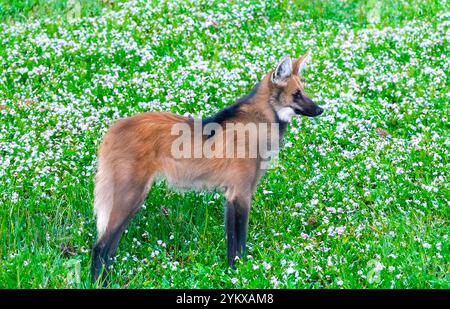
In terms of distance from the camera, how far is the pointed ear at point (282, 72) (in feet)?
19.0

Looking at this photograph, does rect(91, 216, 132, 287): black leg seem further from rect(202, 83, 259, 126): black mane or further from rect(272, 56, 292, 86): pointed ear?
rect(272, 56, 292, 86): pointed ear

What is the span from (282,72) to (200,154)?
3.29 feet

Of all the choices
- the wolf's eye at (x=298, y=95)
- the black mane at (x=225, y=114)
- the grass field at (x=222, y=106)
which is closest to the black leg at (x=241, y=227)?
the grass field at (x=222, y=106)

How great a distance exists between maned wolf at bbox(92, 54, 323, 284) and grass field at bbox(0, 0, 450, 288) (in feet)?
1.50

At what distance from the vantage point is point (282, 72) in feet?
19.2

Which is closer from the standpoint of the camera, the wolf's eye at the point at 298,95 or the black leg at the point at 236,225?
the black leg at the point at 236,225

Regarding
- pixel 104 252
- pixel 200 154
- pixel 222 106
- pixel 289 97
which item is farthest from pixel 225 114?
pixel 222 106

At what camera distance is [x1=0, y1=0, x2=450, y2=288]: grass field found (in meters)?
5.70

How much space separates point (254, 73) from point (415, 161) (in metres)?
2.84

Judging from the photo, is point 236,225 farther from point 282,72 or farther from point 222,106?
point 222,106

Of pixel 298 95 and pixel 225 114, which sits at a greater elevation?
pixel 298 95

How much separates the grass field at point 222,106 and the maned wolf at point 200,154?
457 millimetres

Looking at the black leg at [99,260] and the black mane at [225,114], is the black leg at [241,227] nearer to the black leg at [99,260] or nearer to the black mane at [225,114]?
the black mane at [225,114]
